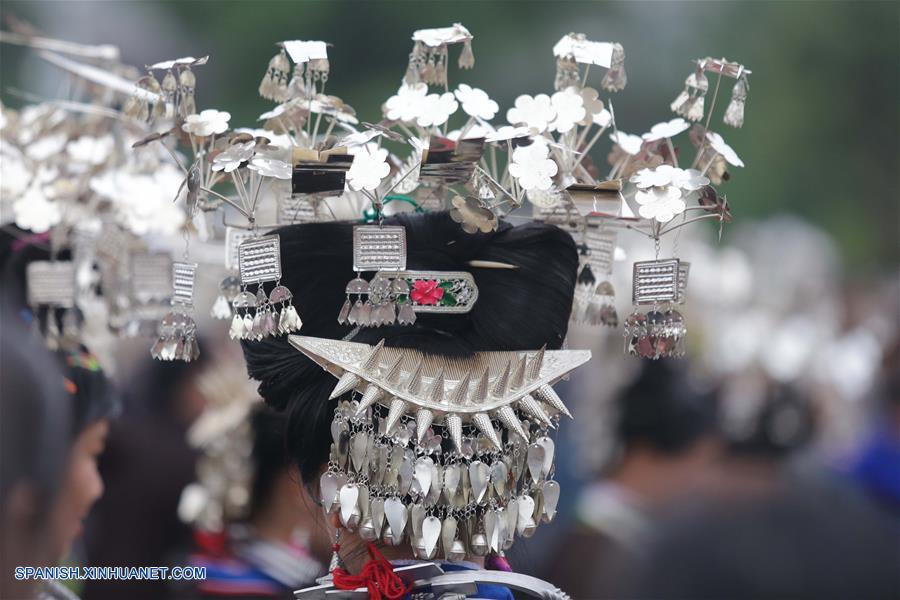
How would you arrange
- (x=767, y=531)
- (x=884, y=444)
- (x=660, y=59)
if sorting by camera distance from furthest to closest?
(x=660, y=59)
(x=884, y=444)
(x=767, y=531)

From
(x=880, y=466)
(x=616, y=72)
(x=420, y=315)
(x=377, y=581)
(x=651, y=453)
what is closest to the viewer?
(x=377, y=581)

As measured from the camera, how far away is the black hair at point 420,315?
9.71 feet

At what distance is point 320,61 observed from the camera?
298cm

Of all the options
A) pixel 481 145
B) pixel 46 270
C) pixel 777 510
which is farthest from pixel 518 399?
pixel 777 510

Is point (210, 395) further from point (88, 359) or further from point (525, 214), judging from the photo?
point (525, 214)

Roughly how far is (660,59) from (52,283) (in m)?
11.3

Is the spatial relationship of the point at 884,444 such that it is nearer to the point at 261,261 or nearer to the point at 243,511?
the point at 243,511

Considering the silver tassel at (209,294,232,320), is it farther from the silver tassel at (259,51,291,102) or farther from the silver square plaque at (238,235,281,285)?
Result: the silver tassel at (259,51,291,102)

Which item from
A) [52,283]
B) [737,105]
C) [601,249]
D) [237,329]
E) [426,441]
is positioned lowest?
[426,441]

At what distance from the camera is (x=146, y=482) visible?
20.5 feet

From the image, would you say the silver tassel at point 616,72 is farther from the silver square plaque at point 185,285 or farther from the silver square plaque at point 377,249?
the silver square plaque at point 185,285

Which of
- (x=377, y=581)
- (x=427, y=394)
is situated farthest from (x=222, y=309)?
(x=377, y=581)

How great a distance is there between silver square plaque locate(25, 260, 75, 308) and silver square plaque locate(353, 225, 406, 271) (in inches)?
65.9

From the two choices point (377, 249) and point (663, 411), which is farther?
point (663, 411)
